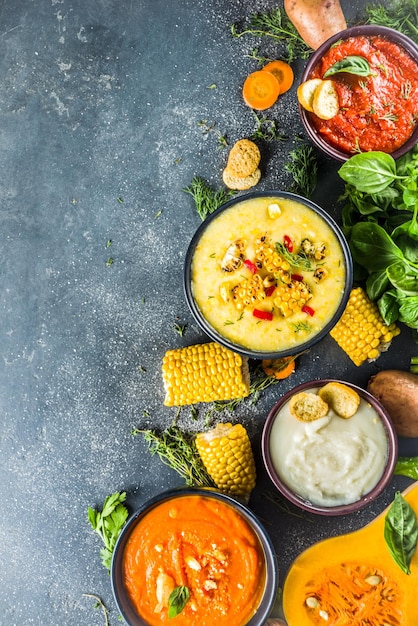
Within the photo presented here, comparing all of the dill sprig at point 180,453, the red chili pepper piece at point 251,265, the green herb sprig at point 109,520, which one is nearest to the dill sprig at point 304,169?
the red chili pepper piece at point 251,265

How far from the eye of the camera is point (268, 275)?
2.33 meters

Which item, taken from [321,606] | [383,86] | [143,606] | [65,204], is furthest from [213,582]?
[383,86]

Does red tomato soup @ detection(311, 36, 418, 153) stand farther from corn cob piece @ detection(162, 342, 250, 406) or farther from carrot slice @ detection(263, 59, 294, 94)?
corn cob piece @ detection(162, 342, 250, 406)

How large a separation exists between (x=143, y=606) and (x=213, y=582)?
0.97 feet

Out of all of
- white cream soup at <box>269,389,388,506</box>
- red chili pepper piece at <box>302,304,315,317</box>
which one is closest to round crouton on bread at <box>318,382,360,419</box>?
white cream soup at <box>269,389,388,506</box>

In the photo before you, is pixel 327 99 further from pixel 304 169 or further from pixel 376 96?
pixel 304 169

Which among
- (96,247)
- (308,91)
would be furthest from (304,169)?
(96,247)

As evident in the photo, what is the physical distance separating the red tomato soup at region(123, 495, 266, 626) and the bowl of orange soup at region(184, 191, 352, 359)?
25.6 inches

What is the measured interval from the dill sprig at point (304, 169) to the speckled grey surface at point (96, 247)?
5 cm

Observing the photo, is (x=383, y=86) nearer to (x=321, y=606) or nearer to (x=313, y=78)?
(x=313, y=78)

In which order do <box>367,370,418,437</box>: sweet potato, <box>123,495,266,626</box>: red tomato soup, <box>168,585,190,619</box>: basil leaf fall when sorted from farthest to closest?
<box>367,370,418,437</box>: sweet potato → <box>123,495,266,626</box>: red tomato soup → <box>168,585,190,619</box>: basil leaf

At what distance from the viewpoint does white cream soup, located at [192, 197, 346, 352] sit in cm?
232

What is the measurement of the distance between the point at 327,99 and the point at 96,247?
1.11 m

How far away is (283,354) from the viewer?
233 centimetres
